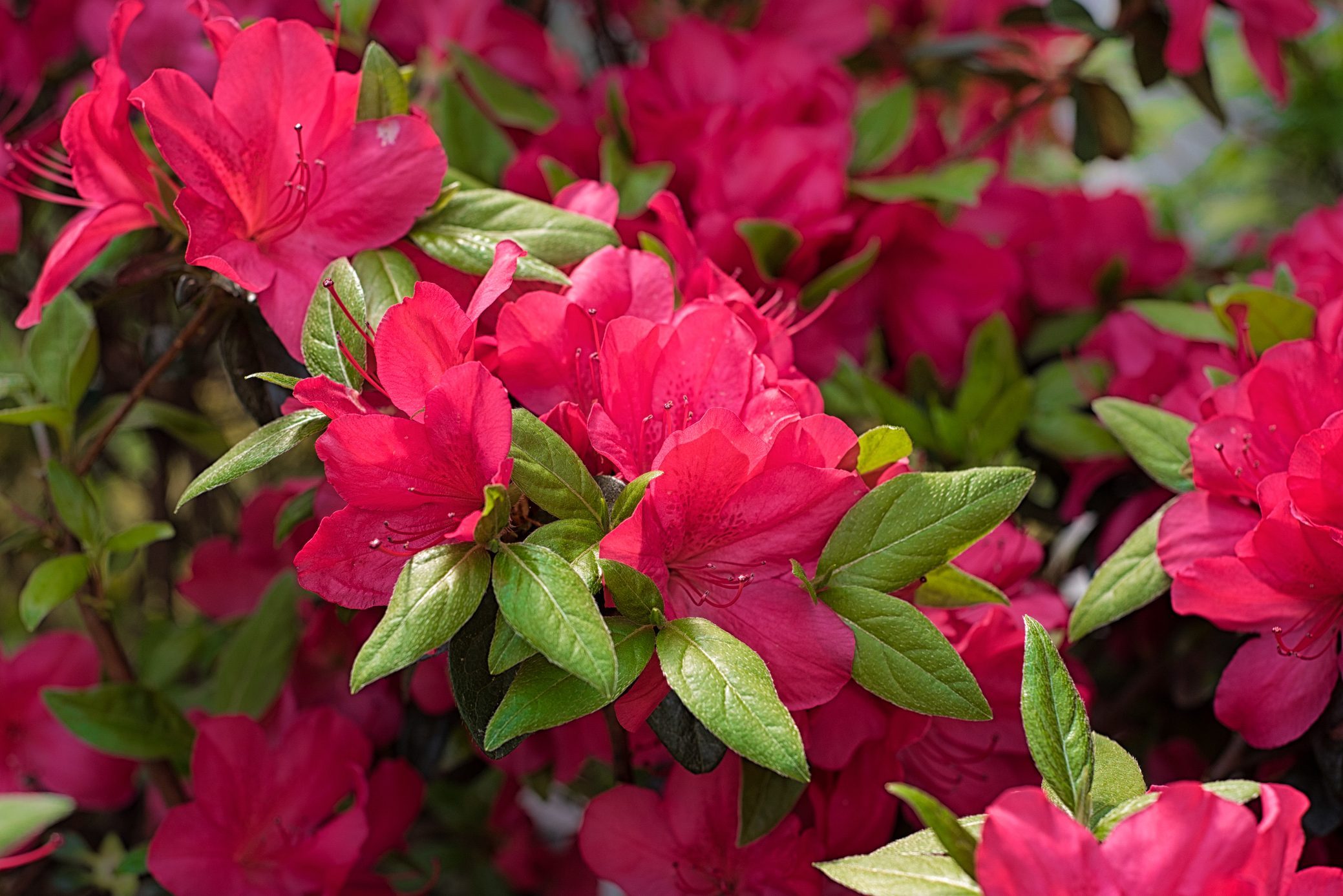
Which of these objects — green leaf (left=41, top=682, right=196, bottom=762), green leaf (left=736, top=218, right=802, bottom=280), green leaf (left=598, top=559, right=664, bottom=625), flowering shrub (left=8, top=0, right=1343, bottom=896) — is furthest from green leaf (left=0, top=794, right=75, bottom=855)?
green leaf (left=736, top=218, right=802, bottom=280)

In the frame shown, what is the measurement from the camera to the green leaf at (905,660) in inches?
22.0

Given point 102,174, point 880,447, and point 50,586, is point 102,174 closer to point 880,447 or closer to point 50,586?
point 50,586

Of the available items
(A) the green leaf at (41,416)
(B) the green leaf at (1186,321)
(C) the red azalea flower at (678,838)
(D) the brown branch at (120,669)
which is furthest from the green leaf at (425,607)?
(B) the green leaf at (1186,321)

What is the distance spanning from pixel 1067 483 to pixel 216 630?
0.70 metres

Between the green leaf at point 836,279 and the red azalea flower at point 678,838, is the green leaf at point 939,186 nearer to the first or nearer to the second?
the green leaf at point 836,279

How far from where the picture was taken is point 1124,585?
690mm

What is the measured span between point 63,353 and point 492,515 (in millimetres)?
434

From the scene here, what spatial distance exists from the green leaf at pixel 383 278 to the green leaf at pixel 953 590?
313 millimetres

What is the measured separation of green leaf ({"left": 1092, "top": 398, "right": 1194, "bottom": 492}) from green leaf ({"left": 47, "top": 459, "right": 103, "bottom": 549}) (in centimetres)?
62

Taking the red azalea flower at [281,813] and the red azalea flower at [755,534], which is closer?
the red azalea flower at [755,534]

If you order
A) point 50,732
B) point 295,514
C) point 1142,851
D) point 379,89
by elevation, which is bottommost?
point 50,732

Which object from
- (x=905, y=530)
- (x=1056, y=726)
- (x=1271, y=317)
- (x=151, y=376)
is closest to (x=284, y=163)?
(x=151, y=376)

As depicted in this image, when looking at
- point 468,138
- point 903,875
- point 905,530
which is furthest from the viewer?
point 468,138

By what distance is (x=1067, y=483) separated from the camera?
101cm
